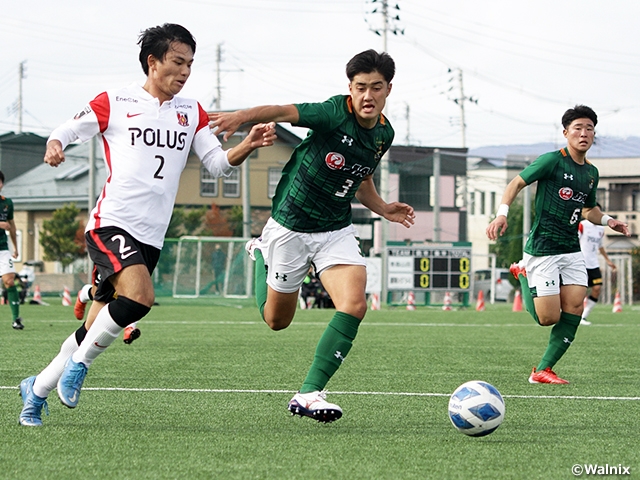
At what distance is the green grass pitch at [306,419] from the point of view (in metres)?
4.50

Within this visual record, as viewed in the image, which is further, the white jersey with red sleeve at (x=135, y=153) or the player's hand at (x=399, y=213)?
the player's hand at (x=399, y=213)

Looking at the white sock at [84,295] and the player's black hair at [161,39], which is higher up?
the player's black hair at [161,39]

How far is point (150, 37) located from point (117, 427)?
2.23 m

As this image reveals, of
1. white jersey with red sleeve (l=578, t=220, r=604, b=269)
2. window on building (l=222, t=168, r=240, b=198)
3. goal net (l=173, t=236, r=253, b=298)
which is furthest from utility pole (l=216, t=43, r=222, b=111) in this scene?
white jersey with red sleeve (l=578, t=220, r=604, b=269)

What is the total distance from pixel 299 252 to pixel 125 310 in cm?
142

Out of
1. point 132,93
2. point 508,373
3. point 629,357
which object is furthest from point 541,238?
point 132,93

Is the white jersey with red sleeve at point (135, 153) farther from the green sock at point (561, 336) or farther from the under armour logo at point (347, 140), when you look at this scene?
the green sock at point (561, 336)

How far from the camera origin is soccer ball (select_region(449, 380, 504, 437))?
534cm

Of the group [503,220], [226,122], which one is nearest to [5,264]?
[503,220]

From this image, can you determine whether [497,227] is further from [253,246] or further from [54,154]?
[54,154]

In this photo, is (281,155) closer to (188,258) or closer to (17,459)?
(188,258)

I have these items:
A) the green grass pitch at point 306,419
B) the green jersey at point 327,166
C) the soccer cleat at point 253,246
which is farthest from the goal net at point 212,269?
the green jersey at point 327,166

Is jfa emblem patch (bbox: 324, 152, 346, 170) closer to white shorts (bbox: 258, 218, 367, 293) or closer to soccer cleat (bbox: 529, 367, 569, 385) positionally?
white shorts (bbox: 258, 218, 367, 293)

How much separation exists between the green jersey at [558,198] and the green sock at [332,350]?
3.29 m
